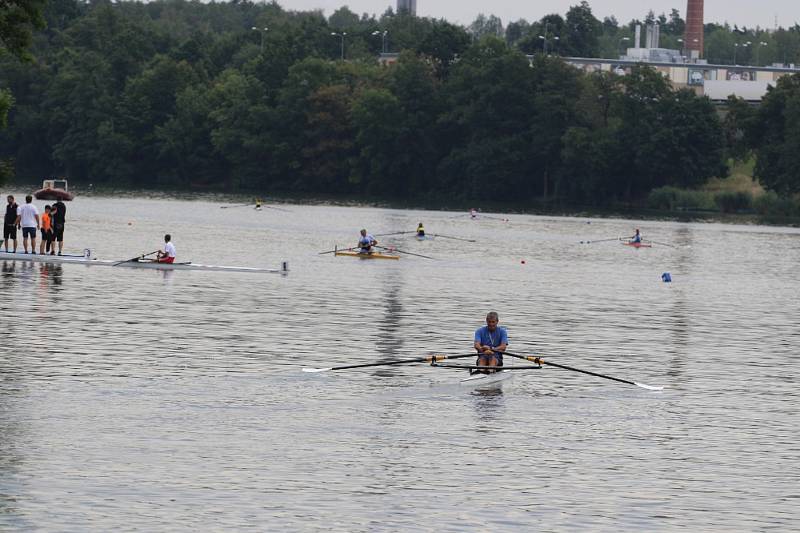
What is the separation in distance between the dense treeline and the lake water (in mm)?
92547

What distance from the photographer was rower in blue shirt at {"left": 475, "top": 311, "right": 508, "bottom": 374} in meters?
34.6

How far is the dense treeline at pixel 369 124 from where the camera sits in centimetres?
15688

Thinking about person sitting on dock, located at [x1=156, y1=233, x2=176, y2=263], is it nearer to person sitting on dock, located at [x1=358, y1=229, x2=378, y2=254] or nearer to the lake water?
the lake water

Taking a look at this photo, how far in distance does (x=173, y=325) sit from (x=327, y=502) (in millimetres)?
22015

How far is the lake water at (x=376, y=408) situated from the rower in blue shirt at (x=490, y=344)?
33.0 inches

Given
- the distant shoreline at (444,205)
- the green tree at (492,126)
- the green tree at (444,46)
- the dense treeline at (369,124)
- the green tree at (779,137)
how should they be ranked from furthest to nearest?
the green tree at (444,46) < the green tree at (492,126) < the dense treeline at (369,124) < the green tree at (779,137) < the distant shoreline at (444,205)

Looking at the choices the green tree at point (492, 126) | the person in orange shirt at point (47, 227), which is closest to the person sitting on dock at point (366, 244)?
the person in orange shirt at point (47, 227)

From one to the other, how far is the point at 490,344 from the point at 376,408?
13.7ft

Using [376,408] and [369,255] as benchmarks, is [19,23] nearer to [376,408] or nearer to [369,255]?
[369,255]

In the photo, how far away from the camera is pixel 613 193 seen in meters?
159

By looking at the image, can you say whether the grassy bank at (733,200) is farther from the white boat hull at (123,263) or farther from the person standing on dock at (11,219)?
the person standing on dock at (11,219)

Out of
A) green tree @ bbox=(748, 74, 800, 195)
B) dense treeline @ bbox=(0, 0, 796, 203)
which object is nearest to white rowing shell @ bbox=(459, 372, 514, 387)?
green tree @ bbox=(748, 74, 800, 195)

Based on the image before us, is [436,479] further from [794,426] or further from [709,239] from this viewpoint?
[709,239]

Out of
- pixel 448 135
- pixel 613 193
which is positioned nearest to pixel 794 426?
pixel 613 193
